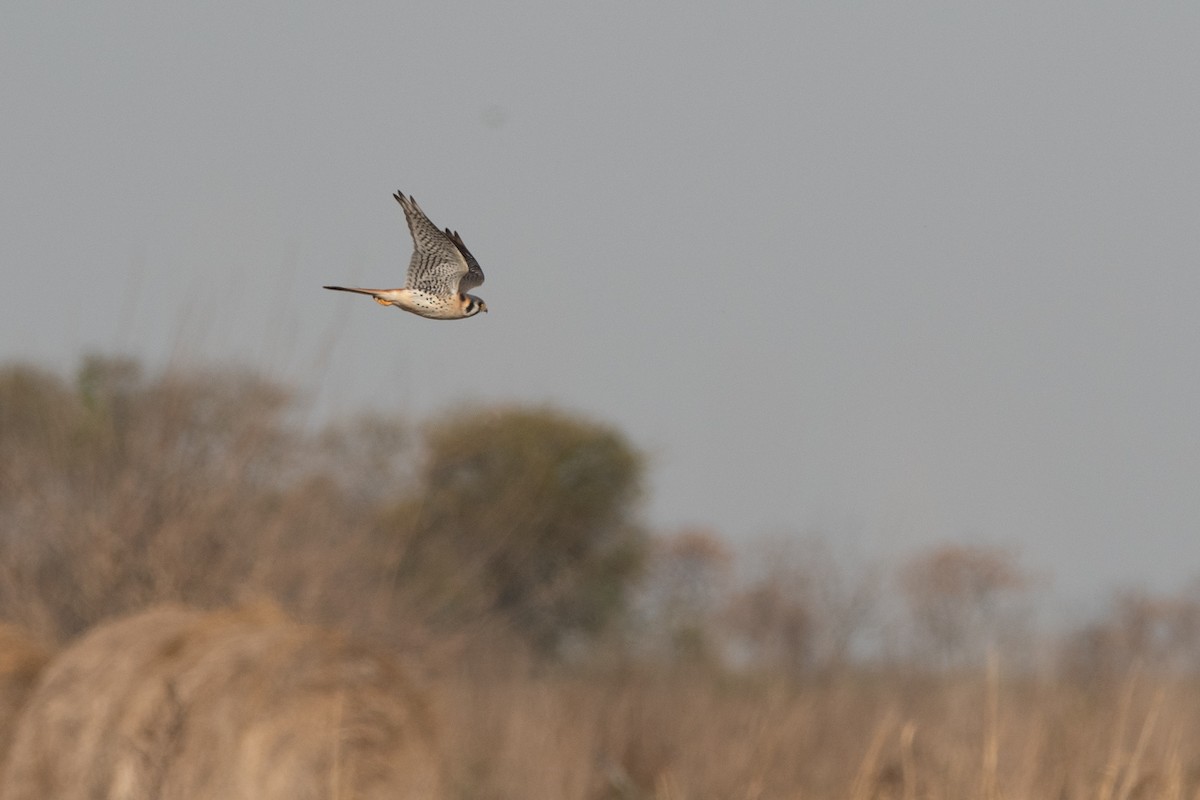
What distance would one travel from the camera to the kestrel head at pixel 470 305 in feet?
4.77

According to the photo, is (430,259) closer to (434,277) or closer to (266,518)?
(434,277)

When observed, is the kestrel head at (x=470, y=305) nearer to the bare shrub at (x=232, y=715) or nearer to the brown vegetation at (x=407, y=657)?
the brown vegetation at (x=407, y=657)

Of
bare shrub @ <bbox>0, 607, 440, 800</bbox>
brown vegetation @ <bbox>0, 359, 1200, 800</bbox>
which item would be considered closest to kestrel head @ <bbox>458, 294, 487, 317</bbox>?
brown vegetation @ <bbox>0, 359, 1200, 800</bbox>

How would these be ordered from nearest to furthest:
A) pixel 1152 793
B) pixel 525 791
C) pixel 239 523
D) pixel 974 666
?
pixel 1152 793, pixel 974 666, pixel 525 791, pixel 239 523

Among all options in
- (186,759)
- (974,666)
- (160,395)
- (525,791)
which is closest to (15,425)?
(160,395)

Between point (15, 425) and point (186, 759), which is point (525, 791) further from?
point (15, 425)

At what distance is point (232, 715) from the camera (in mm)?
6352

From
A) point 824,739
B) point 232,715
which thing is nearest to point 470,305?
point 232,715

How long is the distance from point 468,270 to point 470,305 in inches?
2.1

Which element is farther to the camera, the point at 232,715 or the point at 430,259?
the point at 232,715

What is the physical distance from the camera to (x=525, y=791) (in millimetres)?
8328

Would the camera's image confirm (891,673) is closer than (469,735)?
Yes

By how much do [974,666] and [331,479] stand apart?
4.06 m

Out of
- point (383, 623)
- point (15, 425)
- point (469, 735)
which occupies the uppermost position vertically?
point (15, 425)
